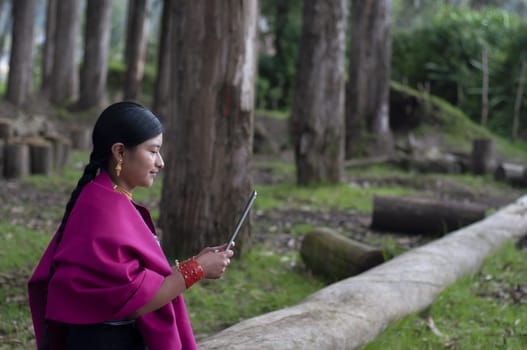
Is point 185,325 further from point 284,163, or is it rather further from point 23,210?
point 284,163

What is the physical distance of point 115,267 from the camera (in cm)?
255

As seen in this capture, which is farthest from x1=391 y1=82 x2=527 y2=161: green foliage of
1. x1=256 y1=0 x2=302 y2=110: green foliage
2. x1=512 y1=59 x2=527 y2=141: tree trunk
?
x1=256 y1=0 x2=302 y2=110: green foliage

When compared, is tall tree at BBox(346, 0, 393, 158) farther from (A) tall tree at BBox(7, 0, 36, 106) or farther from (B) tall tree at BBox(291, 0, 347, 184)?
(A) tall tree at BBox(7, 0, 36, 106)

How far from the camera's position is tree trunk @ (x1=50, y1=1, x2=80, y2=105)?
73.5 feet

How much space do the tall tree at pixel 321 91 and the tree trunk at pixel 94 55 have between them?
1191cm

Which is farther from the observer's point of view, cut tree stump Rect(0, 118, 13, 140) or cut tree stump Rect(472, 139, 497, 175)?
cut tree stump Rect(472, 139, 497, 175)

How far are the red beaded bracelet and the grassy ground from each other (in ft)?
6.63

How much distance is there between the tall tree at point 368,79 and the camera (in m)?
16.5

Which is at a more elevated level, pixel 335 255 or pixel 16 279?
pixel 335 255

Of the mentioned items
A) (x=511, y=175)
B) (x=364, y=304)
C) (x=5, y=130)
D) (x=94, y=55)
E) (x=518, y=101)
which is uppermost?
(x=94, y=55)

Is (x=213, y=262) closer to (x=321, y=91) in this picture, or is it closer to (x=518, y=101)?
(x=321, y=91)

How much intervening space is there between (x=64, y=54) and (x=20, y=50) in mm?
1354

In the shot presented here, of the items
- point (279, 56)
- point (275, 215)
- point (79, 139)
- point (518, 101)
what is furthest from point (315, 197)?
point (279, 56)

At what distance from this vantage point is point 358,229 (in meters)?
8.84
